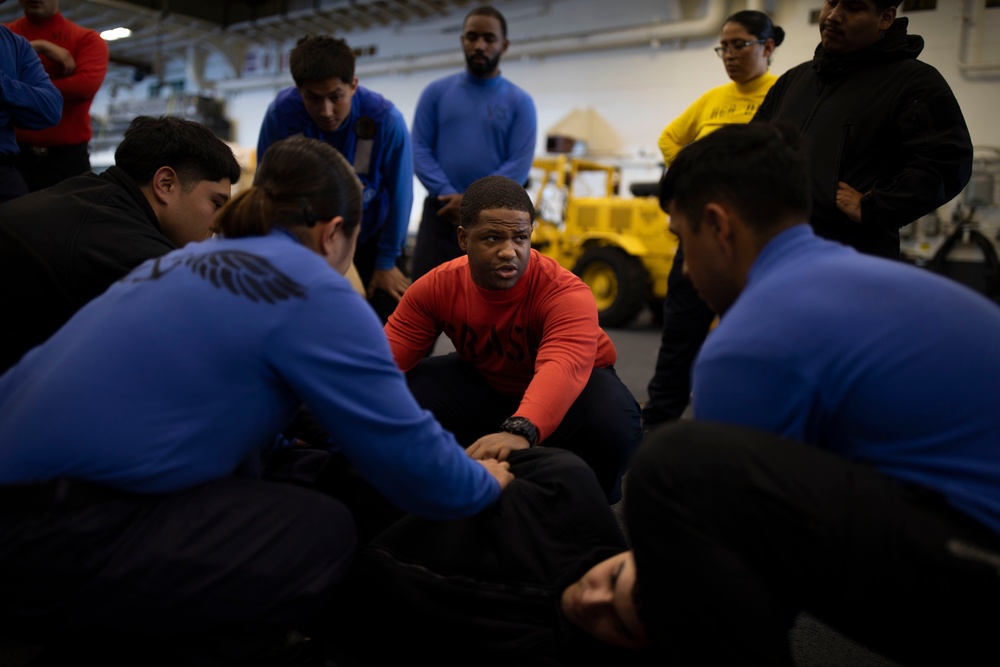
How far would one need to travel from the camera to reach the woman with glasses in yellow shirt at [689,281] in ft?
9.05

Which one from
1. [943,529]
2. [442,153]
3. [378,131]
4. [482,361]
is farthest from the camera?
[442,153]

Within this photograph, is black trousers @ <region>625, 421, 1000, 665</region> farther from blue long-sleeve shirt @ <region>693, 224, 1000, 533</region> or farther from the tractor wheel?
the tractor wheel

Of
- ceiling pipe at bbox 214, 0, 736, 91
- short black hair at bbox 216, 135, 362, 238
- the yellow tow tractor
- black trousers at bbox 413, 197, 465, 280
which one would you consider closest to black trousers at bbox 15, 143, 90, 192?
black trousers at bbox 413, 197, 465, 280

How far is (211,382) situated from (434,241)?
213 cm

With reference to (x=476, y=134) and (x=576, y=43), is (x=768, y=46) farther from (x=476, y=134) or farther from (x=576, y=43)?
(x=576, y=43)

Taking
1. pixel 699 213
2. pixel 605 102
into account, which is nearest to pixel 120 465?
pixel 699 213

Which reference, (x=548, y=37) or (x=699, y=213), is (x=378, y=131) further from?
(x=548, y=37)

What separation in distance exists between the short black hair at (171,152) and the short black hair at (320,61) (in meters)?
0.94

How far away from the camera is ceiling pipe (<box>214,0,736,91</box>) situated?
8266 mm

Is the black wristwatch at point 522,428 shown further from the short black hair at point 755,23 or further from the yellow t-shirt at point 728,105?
the short black hair at point 755,23

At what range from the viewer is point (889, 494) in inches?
36.0

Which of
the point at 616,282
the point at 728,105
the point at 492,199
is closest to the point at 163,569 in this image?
the point at 492,199

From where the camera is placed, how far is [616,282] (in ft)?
21.5

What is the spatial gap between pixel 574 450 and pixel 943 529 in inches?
42.3
